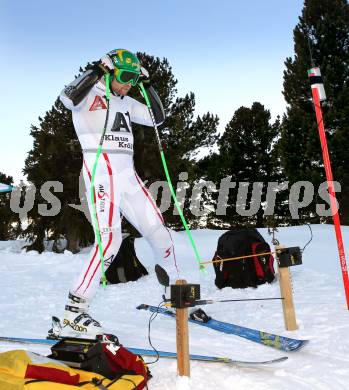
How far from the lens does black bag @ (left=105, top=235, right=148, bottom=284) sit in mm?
8117

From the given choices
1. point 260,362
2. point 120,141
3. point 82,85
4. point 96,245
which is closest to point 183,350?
point 260,362

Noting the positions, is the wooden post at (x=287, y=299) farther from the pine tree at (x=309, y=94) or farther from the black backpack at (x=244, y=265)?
the pine tree at (x=309, y=94)

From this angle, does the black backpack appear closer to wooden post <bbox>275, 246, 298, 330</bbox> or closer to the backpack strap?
the backpack strap

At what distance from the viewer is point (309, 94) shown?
80.1ft

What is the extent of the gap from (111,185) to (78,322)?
1.20 meters

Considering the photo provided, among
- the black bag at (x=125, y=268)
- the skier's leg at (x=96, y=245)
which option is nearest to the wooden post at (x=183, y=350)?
the skier's leg at (x=96, y=245)

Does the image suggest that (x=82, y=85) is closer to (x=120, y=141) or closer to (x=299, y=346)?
(x=120, y=141)

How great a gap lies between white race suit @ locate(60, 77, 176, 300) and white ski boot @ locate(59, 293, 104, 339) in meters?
0.08

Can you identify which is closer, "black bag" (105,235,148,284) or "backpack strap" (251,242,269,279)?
"backpack strap" (251,242,269,279)

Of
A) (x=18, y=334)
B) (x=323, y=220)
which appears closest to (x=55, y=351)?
(x=18, y=334)

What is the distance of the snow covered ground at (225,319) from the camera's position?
9.03ft

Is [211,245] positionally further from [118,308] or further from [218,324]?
[218,324]

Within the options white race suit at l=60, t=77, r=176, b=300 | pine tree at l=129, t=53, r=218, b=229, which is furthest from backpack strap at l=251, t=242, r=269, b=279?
pine tree at l=129, t=53, r=218, b=229

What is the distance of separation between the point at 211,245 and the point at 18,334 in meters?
8.34
